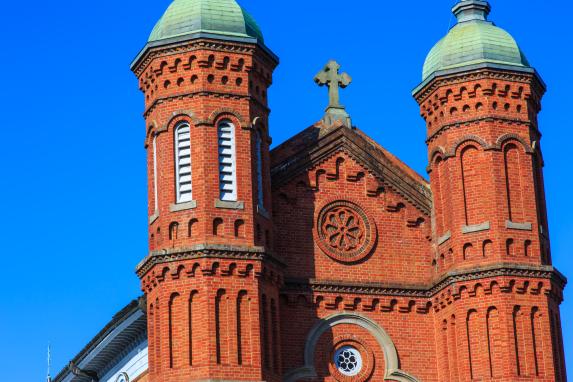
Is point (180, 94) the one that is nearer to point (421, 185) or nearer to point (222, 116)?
point (222, 116)

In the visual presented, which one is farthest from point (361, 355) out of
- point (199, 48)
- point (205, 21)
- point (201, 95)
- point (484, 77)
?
point (205, 21)

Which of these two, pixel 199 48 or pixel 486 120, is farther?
pixel 486 120

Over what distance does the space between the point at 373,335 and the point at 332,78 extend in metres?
7.77

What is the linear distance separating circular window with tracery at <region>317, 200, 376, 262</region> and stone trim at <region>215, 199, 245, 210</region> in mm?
3271

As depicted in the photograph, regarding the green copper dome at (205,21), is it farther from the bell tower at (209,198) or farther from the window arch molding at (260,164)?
the window arch molding at (260,164)

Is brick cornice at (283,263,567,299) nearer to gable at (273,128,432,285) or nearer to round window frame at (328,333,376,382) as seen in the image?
gable at (273,128,432,285)

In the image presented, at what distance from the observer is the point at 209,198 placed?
42.8m

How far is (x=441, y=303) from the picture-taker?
45.2 metres

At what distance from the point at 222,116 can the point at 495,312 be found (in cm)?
867

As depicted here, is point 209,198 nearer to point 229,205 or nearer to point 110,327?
point 229,205

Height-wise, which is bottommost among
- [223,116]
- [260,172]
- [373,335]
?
[373,335]

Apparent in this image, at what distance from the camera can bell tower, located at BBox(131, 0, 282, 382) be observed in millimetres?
41750

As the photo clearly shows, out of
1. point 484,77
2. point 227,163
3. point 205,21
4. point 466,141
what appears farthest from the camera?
point 484,77

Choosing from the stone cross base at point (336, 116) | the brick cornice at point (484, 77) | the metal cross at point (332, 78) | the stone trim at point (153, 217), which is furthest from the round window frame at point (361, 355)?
the metal cross at point (332, 78)
